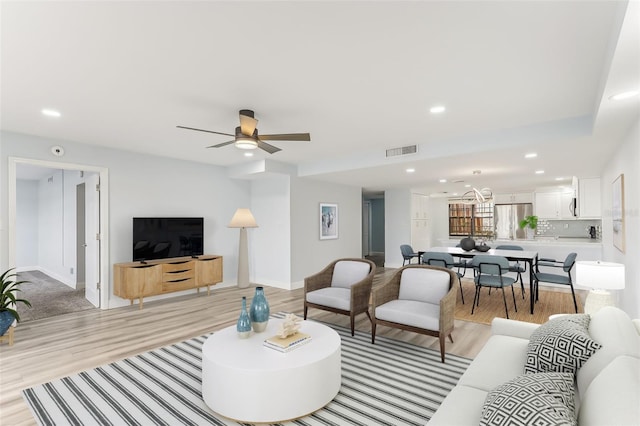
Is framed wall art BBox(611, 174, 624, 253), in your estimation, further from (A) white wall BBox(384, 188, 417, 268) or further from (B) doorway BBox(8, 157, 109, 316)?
(B) doorway BBox(8, 157, 109, 316)

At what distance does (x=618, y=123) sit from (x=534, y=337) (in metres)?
2.57

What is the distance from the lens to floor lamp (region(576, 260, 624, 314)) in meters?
2.66

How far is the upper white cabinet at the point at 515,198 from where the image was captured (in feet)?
30.0

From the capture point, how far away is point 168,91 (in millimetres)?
2986

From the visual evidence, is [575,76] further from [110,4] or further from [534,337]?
[110,4]

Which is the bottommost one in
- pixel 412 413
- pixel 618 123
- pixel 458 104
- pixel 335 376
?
pixel 412 413

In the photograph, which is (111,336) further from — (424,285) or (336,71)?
(336,71)

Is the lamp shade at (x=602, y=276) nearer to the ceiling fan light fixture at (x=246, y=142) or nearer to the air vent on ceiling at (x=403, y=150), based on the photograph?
the air vent on ceiling at (x=403, y=150)

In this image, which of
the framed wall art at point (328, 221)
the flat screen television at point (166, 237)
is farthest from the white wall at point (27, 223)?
the framed wall art at point (328, 221)

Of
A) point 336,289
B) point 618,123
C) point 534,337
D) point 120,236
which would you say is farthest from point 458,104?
point 120,236

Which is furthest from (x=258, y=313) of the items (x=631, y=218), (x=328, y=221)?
(x=328, y=221)

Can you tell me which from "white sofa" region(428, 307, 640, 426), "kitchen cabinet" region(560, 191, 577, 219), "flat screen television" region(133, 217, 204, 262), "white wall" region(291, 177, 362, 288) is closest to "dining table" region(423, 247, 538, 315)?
"white sofa" region(428, 307, 640, 426)

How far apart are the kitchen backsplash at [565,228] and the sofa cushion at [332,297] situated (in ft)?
23.5

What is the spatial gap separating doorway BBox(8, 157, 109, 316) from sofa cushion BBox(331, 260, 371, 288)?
365 cm
